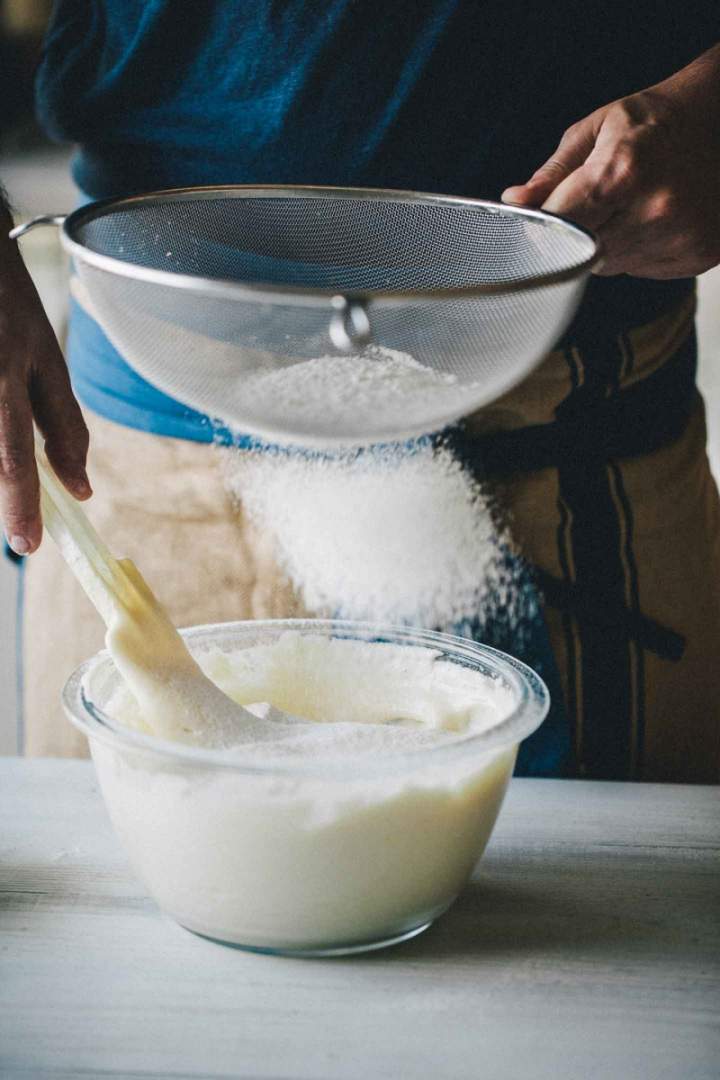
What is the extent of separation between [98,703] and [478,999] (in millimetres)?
277

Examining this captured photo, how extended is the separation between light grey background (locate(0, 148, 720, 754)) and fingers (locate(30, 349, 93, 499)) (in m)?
1.35

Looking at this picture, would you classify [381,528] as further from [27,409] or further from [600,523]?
[27,409]

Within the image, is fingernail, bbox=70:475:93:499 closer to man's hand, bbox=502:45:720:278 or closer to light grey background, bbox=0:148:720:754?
man's hand, bbox=502:45:720:278

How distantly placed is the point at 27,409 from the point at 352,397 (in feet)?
0.70

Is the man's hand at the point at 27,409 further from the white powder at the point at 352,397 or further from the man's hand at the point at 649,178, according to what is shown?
the man's hand at the point at 649,178

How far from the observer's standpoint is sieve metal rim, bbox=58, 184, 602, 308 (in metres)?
0.60

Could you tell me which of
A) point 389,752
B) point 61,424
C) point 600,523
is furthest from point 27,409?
point 600,523

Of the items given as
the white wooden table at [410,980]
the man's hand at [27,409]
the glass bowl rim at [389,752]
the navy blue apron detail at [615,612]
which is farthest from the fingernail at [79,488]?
the navy blue apron detail at [615,612]

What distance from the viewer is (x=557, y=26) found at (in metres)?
0.94

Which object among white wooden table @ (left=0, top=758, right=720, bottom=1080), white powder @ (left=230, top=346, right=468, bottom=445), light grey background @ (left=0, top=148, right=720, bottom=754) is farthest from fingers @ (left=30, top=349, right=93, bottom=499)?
light grey background @ (left=0, top=148, right=720, bottom=754)

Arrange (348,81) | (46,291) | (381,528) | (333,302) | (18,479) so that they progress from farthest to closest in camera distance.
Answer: (46,291)
(381,528)
(348,81)
(18,479)
(333,302)

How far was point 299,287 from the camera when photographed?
27.2 inches

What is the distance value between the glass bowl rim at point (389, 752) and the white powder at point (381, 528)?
0.86 ft

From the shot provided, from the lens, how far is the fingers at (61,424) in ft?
2.59
